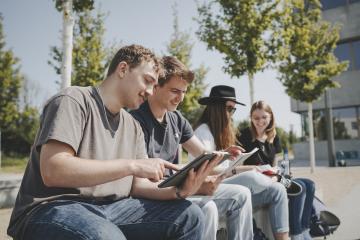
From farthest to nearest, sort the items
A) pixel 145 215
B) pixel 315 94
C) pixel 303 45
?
pixel 315 94
pixel 303 45
pixel 145 215

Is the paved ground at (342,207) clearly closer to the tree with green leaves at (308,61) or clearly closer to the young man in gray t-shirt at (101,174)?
the young man in gray t-shirt at (101,174)

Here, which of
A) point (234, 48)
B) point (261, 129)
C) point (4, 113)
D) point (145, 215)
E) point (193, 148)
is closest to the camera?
point (145, 215)

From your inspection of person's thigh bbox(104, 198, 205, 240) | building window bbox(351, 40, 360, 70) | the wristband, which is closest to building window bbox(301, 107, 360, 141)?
building window bbox(351, 40, 360, 70)

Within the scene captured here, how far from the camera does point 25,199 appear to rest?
1.68m

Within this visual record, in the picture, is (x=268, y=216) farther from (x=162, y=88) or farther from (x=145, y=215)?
(x=145, y=215)

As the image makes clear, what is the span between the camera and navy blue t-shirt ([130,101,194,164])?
9.52 feet

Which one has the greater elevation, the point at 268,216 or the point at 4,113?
the point at 4,113

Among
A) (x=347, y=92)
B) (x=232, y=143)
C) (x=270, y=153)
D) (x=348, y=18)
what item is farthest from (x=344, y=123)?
(x=232, y=143)

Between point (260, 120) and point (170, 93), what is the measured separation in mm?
1748

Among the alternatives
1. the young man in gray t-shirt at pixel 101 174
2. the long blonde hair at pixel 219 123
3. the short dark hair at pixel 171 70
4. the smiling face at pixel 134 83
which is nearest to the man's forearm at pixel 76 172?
the young man in gray t-shirt at pixel 101 174

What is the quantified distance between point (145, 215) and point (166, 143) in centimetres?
109

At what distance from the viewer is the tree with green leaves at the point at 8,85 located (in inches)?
811

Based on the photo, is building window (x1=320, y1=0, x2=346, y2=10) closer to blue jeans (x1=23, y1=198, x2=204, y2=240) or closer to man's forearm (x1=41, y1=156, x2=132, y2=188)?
Result: blue jeans (x1=23, y1=198, x2=204, y2=240)

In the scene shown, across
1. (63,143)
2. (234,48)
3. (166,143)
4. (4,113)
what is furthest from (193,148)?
(4,113)
